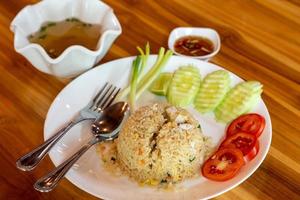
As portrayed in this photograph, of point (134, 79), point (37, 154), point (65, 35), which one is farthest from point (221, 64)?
point (37, 154)

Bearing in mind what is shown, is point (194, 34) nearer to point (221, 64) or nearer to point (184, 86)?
point (221, 64)

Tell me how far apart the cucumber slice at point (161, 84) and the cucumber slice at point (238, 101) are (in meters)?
0.18

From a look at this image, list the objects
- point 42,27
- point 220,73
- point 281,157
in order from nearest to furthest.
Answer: point 281,157, point 220,73, point 42,27

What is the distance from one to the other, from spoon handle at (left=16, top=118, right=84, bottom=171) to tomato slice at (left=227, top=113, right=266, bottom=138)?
0.49m

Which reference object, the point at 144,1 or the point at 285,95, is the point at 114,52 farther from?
the point at 285,95

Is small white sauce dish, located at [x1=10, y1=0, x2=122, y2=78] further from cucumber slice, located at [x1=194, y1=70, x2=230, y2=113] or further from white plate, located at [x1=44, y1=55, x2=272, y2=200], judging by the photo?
cucumber slice, located at [x1=194, y1=70, x2=230, y2=113]

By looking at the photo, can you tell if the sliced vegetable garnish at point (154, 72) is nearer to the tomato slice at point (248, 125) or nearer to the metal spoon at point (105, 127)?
the metal spoon at point (105, 127)

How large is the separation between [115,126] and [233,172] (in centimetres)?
37

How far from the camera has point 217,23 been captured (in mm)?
1671

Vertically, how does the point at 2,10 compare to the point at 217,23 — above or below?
above

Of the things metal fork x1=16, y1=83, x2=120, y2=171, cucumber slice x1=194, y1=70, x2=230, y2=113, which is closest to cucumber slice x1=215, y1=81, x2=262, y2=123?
cucumber slice x1=194, y1=70, x2=230, y2=113

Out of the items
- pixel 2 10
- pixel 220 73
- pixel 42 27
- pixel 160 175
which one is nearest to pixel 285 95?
pixel 220 73

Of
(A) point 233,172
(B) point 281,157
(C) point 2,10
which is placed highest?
(C) point 2,10

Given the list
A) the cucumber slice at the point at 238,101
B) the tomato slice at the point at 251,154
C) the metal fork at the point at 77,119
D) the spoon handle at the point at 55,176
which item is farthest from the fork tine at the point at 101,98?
the tomato slice at the point at 251,154
